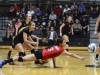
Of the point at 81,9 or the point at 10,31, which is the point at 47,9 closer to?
the point at 81,9

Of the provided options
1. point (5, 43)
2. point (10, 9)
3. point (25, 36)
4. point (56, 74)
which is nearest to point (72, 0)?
point (10, 9)

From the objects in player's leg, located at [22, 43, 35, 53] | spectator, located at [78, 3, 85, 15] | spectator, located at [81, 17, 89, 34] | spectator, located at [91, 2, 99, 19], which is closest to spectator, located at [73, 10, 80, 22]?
spectator, located at [78, 3, 85, 15]

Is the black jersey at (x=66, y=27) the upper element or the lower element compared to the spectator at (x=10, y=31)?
upper

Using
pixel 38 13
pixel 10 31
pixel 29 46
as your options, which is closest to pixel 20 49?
pixel 29 46

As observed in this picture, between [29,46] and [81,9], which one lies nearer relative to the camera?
[29,46]

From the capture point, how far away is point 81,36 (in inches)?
755

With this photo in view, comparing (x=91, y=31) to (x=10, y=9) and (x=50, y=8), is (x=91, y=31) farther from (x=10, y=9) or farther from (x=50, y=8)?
(x=10, y=9)

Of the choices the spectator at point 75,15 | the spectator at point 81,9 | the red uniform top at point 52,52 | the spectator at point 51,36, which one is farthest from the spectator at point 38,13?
the red uniform top at point 52,52

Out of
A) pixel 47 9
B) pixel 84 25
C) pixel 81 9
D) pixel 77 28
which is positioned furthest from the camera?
pixel 47 9

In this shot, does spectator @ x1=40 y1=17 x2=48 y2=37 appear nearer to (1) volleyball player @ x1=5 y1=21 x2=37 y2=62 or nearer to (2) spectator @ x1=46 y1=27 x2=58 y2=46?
(2) spectator @ x1=46 y1=27 x2=58 y2=46

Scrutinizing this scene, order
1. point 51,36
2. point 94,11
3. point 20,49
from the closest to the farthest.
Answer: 1. point 20,49
2. point 51,36
3. point 94,11

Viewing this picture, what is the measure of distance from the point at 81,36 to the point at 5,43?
5.18 metres

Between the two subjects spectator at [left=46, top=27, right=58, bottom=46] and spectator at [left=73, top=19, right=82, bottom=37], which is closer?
spectator at [left=46, top=27, right=58, bottom=46]

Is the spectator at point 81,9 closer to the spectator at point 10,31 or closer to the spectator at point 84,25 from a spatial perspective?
Result: the spectator at point 84,25
